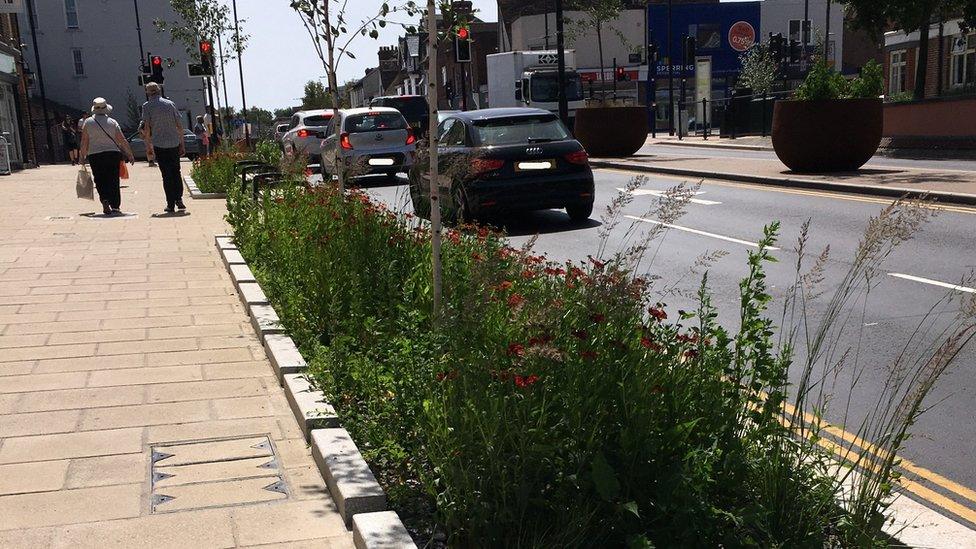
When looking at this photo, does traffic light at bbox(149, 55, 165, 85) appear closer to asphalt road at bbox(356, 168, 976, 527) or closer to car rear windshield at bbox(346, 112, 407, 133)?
car rear windshield at bbox(346, 112, 407, 133)

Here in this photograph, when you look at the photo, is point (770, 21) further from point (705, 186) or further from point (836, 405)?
point (836, 405)

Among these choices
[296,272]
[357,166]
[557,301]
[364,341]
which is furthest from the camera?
[357,166]

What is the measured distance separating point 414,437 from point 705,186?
1520 cm

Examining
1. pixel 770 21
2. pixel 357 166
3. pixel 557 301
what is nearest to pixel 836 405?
pixel 557 301

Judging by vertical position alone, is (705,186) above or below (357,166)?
below

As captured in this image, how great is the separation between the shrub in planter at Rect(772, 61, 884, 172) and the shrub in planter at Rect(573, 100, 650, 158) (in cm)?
990

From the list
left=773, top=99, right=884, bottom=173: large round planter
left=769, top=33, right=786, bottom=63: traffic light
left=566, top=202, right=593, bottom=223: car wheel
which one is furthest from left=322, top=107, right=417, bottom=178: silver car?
left=769, top=33, right=786, bottom=63: traffic light

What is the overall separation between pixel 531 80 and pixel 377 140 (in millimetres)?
18578

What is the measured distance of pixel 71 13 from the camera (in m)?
66.9

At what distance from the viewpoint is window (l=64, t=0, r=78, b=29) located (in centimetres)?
6675

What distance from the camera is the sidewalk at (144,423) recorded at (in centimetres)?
394

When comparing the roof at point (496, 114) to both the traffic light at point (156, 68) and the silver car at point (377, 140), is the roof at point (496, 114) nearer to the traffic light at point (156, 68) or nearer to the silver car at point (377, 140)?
the silver car at point (377, 140)

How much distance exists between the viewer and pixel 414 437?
4.25 meters

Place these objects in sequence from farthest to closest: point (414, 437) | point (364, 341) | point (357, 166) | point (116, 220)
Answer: point (116, 220) → point (357, 166) → point (364, 341) → point (414, 437)
